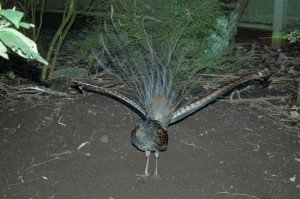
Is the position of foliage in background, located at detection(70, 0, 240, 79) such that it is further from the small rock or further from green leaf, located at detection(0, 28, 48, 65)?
green leaf, located at detection(0, 28, 48, 65)

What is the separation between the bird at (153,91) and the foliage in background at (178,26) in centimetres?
16

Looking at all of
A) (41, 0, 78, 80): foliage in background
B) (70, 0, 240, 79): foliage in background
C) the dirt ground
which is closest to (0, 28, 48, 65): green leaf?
the dirt ground

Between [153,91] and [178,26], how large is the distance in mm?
1190

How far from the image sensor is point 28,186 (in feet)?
11.0

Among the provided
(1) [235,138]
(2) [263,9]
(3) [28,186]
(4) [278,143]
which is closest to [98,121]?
(3) [28,186]

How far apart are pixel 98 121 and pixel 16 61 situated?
87.1 inches

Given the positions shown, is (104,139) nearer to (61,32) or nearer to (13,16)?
(61,32)

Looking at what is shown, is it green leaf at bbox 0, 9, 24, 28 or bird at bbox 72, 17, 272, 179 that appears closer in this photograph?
green leaf at bbox 0, 9, 24, 28

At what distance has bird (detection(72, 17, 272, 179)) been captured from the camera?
11.7ft

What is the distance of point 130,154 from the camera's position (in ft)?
12.7

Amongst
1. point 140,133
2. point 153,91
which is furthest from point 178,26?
point 140,133

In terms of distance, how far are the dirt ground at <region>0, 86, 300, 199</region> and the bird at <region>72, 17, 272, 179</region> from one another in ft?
0.67

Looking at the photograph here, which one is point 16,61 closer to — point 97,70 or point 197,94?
point 97,70

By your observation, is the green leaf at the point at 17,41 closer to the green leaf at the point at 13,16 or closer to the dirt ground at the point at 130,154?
A: the green leaf at the point at 13,16
